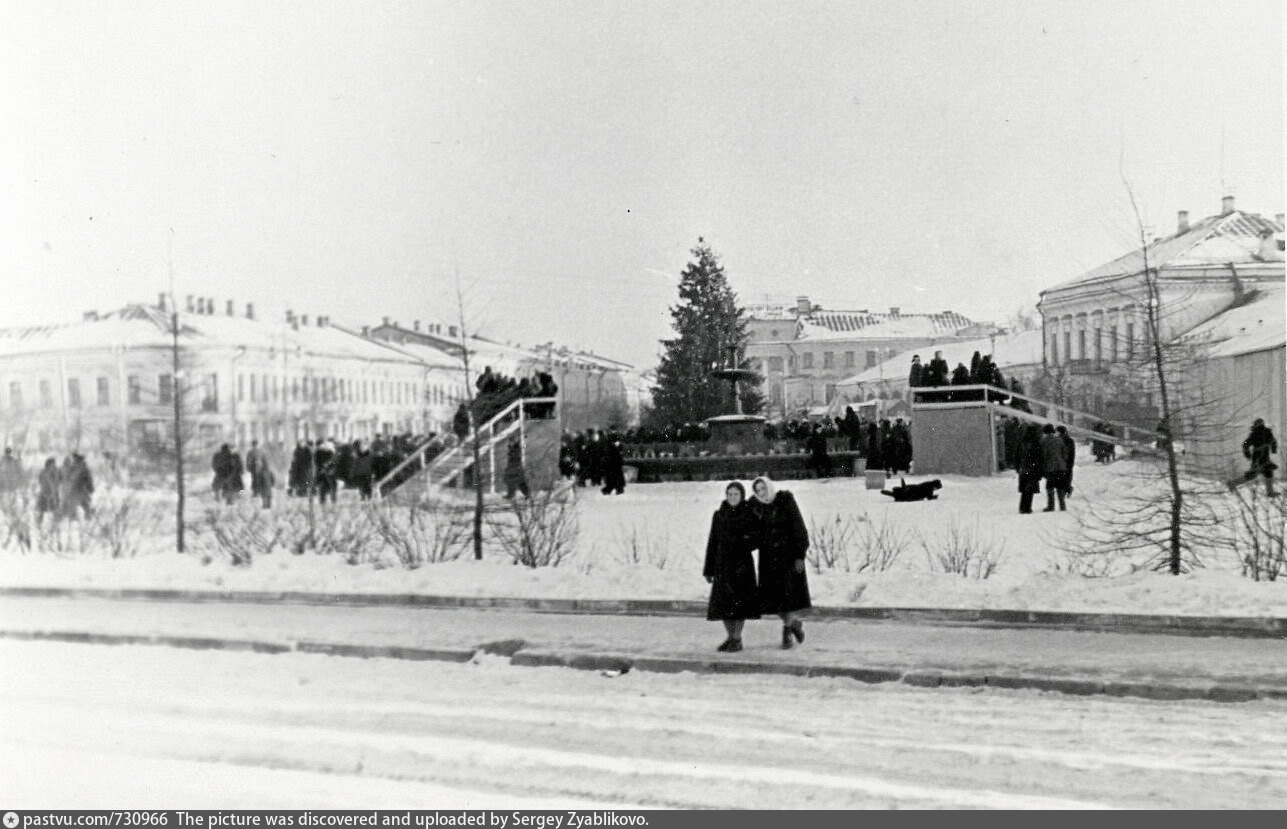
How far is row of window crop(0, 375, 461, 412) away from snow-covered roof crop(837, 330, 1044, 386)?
9.45 meters

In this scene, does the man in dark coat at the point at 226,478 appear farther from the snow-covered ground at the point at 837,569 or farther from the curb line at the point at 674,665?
the curb line at the point at 674,665

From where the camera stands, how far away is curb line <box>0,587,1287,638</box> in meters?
10.6

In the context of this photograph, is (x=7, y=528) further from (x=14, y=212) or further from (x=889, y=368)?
(x=889, y=368)

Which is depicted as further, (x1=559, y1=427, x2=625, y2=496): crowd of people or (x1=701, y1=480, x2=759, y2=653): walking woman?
(x1=559, y1=427, x2=625, y2=496): crowd of people

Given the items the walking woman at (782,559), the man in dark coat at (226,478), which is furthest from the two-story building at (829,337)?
the man in dark coat at (226,478)

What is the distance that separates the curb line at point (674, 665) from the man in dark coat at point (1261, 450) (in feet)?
18.3

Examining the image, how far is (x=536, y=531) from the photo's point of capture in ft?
49.1

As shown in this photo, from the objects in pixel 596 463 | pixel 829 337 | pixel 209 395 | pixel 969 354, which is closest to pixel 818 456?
pixel 829 337

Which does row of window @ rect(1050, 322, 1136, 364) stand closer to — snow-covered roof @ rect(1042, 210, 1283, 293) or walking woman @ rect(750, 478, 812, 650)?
snow-covered roof @ rect(1042, 210, 1283, 293)

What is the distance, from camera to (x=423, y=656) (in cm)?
1084

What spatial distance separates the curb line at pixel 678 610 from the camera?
10.6 metres

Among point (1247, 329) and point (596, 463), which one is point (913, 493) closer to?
point (1247, 329)

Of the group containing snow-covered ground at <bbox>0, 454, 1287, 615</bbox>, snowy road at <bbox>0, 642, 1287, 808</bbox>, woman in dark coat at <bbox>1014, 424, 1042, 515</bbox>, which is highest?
woman in dark coat at <bbox>1014, 424, 1042, 515</bbox>

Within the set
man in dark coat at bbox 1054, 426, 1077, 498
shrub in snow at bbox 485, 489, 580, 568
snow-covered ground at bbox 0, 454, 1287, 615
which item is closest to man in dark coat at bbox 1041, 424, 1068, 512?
man in dark coat at bbox 1054, 426, 1077, 498
